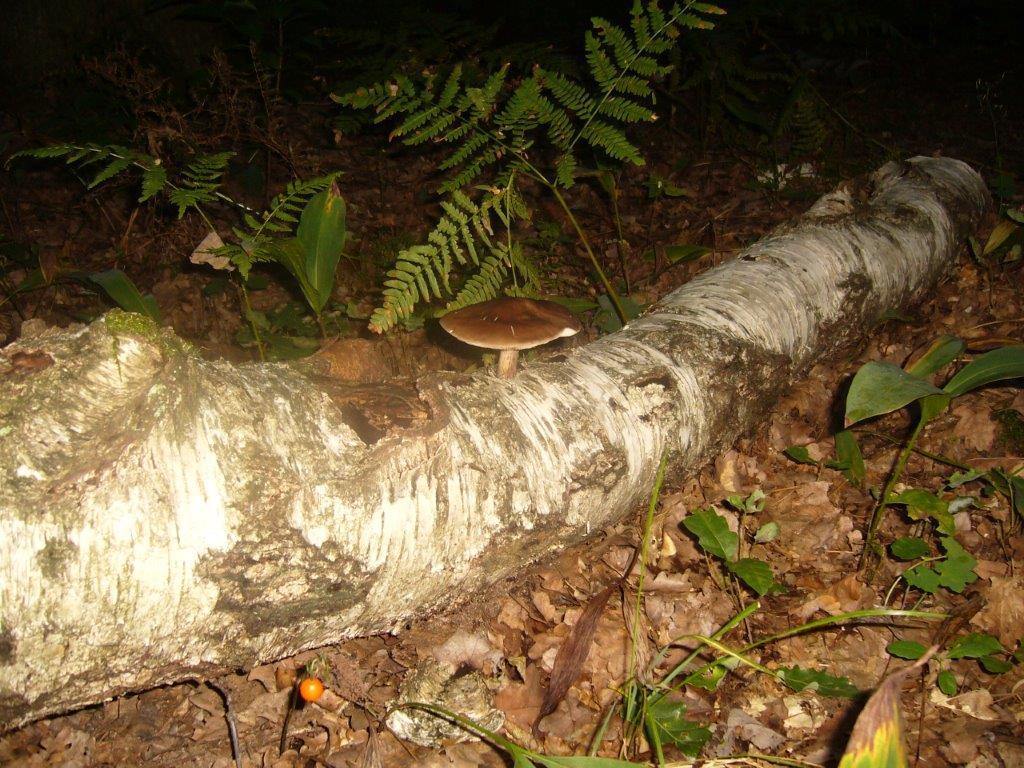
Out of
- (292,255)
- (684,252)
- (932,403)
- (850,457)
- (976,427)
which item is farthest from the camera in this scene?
(684,252)

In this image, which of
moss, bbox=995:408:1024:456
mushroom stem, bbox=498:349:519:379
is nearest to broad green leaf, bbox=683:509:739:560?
mushroom stem, bbox=498:349:519:379

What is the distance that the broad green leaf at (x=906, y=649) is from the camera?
2.31 m

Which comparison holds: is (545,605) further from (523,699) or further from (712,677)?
(712,677)

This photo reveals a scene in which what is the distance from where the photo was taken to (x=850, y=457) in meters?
3.06

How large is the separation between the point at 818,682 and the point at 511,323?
1.77 m

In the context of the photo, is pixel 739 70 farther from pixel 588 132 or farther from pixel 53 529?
pixel 53 529

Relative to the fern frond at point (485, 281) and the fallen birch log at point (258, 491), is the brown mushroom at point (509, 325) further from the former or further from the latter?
the fern frond at point (485, 281)

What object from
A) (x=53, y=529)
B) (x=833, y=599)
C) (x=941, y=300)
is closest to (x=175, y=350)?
(x=53, y=529)

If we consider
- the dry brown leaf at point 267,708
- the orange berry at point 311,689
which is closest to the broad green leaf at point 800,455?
the orange berry at point 311,689

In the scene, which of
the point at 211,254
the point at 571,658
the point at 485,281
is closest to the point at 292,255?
the point at 211,254

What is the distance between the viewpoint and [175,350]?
1792 millimetres

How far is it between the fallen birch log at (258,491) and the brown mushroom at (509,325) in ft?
0.41

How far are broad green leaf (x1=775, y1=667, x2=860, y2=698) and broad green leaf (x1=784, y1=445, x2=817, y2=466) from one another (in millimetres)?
1188

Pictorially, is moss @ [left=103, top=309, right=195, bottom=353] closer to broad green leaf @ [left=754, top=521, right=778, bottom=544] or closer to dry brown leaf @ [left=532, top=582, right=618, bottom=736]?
dry brown leaf @ [left=532, top=582, right=618, bottom=736]
